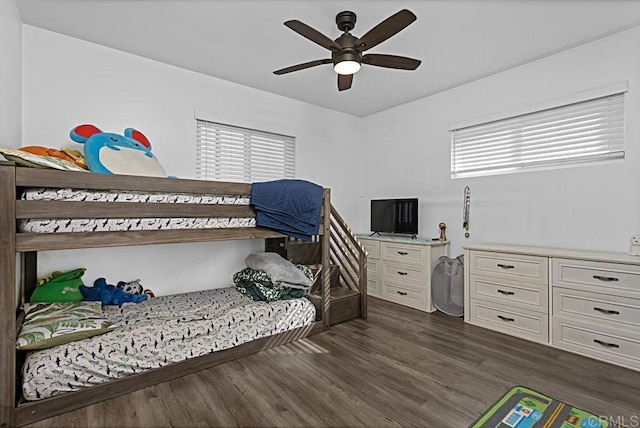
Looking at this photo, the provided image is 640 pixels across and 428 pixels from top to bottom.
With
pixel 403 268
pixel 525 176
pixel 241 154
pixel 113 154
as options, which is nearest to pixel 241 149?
pixel 241 154

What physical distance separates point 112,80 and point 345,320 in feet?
10.6

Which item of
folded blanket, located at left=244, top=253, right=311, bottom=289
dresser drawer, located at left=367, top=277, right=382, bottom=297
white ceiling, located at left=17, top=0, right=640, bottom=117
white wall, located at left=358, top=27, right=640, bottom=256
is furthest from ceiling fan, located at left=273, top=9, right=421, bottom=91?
dresser drawer, located at left=367, top=277, right=382, bottom=297

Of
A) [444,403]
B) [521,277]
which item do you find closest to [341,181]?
[521,277]

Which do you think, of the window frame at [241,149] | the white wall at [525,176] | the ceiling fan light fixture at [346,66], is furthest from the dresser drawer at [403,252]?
the ceiling fan light fixture at [346,66]

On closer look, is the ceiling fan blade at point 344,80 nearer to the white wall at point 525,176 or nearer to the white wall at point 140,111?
the white wall at point 140,111

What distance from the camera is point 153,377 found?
206 cm

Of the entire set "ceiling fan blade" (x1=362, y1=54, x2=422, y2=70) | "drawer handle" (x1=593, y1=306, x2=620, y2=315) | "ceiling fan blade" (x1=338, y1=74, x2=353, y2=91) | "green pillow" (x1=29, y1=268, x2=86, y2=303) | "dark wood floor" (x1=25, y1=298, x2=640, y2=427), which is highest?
"ceiling fan blade" (x1=362, y1=54, x2=422, y2=70)

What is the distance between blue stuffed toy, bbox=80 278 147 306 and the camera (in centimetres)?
259

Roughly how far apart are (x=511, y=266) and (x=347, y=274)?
1.62 m

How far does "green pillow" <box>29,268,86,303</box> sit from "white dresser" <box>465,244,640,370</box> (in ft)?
11.7

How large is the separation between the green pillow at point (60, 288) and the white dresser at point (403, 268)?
3134 mm

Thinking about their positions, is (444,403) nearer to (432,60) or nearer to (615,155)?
Answer: (615,155)

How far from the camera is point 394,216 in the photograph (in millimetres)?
4230

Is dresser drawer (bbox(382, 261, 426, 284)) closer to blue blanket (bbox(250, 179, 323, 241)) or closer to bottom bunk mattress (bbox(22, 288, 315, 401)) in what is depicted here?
bottom bunk mattress (bbox(22, 288, 315, 401))
